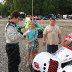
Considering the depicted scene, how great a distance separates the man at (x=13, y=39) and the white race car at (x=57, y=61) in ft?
1.81

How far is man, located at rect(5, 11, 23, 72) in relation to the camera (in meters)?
8.30

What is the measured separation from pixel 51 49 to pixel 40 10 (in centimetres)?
8680

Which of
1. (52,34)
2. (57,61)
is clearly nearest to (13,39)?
(57,61)

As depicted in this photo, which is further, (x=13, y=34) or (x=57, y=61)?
(x=13, y=34)

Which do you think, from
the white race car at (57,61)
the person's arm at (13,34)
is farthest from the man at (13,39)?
the white race car at (57,61)

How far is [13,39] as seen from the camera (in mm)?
8320

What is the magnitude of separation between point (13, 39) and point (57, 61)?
4.10ft

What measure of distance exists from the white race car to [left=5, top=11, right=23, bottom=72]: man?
0.55 metres

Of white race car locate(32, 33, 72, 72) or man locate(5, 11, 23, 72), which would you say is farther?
man locate(5, 11, 23, 72)

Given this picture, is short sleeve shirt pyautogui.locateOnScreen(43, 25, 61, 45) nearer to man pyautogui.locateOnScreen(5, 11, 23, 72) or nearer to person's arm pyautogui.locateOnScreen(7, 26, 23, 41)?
man pyautogui.locateOnScreen(5, 11, 23, 72)

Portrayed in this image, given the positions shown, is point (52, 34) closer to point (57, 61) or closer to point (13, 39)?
point (13, 39)

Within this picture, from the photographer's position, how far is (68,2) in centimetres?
10144

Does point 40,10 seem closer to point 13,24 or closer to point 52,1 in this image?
point 52,1

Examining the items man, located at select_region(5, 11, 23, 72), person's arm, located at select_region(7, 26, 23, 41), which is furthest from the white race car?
person's arm, located at select_region(7, 26, 23, 41)
